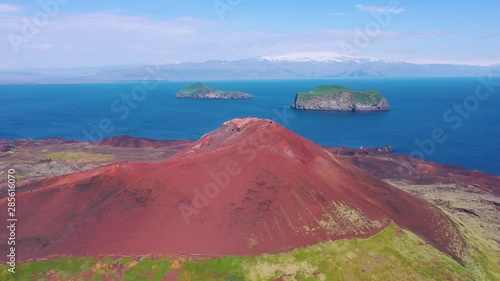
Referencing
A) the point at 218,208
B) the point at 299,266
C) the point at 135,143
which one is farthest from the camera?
the point at 135,143

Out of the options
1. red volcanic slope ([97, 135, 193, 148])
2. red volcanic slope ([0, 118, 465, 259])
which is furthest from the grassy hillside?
red volcanic slope ([97, 135, 193, 148])

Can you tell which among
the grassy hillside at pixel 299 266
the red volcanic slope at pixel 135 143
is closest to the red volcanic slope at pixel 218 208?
the grassy hillside at pixel 299 266

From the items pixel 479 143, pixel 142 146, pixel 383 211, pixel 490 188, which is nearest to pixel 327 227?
pixel 383 211

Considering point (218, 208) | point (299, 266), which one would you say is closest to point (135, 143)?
point (218, 208)

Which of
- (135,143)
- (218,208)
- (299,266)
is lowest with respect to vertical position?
(135,143)

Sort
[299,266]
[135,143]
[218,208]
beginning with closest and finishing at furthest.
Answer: [299,266]
[218,208]
[135,143]

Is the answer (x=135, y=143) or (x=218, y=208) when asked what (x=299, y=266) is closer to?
(x=218, y=208)

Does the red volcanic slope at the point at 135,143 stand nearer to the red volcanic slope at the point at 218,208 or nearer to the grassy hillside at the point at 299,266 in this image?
the red volcanic slope at the point at 218,208
